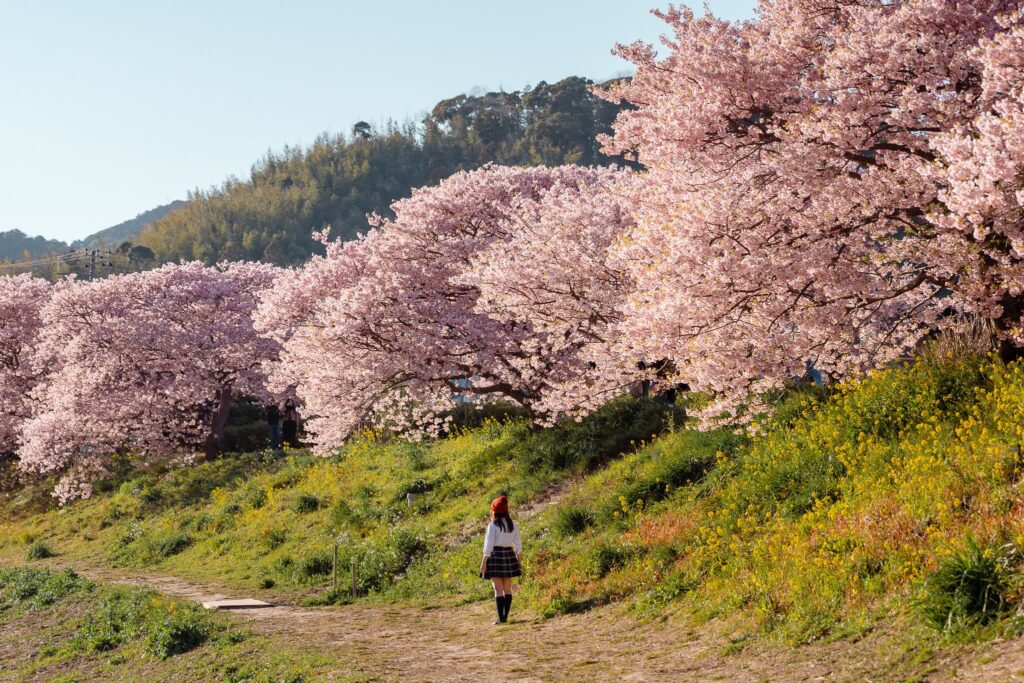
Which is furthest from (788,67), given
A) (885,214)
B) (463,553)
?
(463,553)

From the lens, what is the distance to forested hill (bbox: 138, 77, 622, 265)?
Result: 15662 centimetres

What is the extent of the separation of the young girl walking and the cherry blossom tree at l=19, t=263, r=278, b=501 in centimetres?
2969

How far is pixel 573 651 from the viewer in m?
12.2

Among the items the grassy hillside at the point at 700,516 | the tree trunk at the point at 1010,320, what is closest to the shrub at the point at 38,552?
the grassy hillside at the point at 700,516

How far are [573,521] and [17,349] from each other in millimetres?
41785

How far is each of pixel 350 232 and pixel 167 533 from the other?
466ft

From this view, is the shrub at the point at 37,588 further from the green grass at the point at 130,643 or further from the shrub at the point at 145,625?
the shrub at the point at 145,625

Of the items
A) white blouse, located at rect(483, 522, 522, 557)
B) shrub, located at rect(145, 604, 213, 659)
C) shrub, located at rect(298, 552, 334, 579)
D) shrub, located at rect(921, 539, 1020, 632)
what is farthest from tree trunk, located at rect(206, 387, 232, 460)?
shrub, located at rect(921, 539, 1020, 632)

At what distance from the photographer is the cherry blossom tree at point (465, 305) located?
23.0 metres

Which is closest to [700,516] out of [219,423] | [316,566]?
[316,566]

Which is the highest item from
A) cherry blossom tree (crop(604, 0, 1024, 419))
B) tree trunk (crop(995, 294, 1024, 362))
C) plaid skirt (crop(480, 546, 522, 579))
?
cherry blossom tree (crop(604, 0, 1024, 419))

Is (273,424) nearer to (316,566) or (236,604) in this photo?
(316,566)

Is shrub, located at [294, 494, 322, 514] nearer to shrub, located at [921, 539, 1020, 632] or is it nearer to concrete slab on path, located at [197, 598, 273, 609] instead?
concrete slab on path, located at [197, 598, 273, 609]

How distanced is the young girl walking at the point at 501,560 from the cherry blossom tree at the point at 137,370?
97.4 ft
